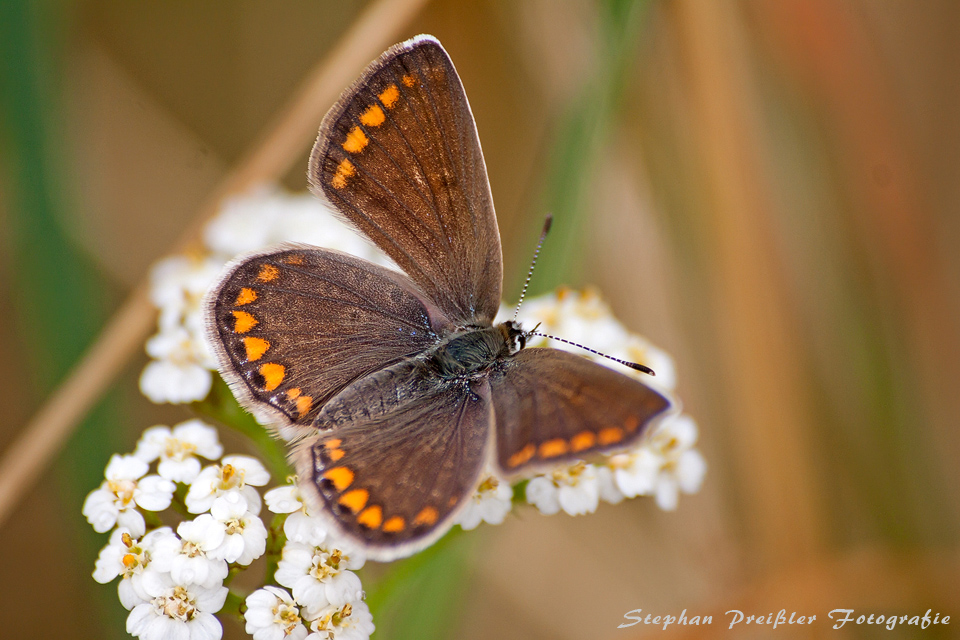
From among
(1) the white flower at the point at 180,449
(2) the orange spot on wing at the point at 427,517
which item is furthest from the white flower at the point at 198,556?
(2) the orange spot on wing at the point at 427,517

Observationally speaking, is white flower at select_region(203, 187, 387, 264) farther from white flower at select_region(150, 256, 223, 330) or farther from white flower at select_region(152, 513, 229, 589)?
white flower at select_region(152, 513, 229, 589)

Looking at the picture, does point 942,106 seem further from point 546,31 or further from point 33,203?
point 33,203

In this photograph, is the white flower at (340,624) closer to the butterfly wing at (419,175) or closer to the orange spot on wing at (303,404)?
the orange spot on wing at (303,404)

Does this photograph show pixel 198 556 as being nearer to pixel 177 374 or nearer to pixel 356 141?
pixel 177 374

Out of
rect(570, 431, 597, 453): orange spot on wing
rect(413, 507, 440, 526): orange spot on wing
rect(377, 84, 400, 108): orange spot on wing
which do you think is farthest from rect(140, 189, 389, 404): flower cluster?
rect(570, 431, 597, 453): orange spot on wing

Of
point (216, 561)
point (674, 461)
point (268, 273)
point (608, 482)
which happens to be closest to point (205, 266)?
point (268, 273)
